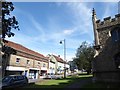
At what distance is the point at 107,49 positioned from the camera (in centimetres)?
2212

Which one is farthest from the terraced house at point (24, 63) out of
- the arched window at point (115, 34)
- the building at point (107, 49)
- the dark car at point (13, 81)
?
the arched window at point (115, 34)

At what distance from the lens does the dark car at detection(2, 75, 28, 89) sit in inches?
736

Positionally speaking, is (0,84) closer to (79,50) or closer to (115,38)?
(115,38)

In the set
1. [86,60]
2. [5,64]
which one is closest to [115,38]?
[5,64]

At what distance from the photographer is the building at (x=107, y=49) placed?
21.0 meters

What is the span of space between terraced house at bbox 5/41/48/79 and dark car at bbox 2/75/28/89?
15.1 m

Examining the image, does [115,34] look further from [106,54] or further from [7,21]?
[7,21]

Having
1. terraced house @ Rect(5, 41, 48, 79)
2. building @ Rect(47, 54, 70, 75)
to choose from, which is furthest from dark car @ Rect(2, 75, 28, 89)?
building @ Rect(47, 54, 70, 75)

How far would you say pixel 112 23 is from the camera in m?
22.4

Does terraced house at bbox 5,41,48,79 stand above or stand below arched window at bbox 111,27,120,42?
below

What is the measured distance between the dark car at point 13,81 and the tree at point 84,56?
45.0 m

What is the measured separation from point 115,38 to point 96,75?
527 cm

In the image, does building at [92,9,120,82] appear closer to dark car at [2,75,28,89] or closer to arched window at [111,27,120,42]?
arched window at [111,27,120,42]

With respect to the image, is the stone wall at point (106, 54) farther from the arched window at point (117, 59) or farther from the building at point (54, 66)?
the building at point (54, 66)
